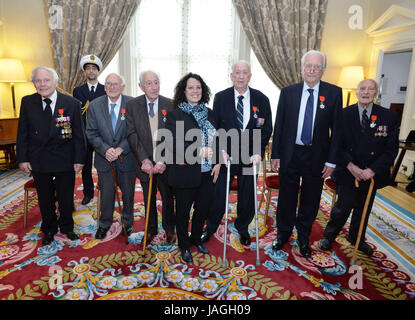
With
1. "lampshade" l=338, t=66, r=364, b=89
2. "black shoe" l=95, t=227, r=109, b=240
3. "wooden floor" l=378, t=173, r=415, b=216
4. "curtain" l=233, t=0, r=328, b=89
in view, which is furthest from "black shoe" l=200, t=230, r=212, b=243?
"lampshade" l=338, t=66, r=364, b=89

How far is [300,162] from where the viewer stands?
2.38m

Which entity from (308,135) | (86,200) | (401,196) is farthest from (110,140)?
(401,196)

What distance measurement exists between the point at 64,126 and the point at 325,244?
269 cm

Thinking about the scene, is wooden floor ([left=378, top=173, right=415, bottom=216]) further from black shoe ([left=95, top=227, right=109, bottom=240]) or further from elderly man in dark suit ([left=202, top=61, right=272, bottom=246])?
black shoe ([left=95, top=227, right=109, bottom=240])

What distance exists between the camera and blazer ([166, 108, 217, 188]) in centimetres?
213

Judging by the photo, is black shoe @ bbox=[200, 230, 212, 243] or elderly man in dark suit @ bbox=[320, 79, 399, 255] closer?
elderly man in dark suit @ bbox=[320, 79, 399, 255]

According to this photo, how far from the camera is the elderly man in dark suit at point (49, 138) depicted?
95.4 inches

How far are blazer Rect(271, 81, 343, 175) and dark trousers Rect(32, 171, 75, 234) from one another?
6.54 feet

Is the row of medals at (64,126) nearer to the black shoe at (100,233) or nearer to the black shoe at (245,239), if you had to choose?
the black shoe at (100,233)

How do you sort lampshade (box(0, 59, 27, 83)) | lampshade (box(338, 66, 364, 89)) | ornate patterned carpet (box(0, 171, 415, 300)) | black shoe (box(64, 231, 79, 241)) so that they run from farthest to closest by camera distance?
lampshade (box(338, 66, 364, 89)), lampshade (box(0, 59, 27, 83)), black shoe (box(64, 231, 79, 241)), ornate patterned carpet (box(0, 171, 415, 300))

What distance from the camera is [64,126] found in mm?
2490
